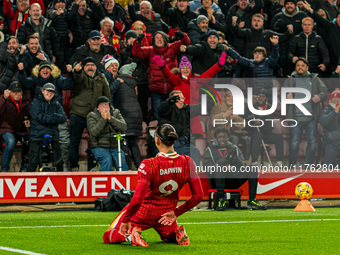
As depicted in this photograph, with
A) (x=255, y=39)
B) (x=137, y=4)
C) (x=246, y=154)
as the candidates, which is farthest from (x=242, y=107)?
(x=137, y=4)

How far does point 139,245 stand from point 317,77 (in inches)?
384

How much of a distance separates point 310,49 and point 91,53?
→ 224 inches

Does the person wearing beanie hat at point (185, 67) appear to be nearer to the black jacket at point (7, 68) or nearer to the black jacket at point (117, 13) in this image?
the black jacket at point (117, 13)

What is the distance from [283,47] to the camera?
17.6m

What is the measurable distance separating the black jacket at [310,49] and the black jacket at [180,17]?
2702 mm

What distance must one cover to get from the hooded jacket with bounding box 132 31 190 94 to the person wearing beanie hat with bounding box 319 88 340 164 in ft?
11.9

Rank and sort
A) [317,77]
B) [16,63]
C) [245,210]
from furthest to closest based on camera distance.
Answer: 1. [317,77]
2. [16,63]
3. [245,210]

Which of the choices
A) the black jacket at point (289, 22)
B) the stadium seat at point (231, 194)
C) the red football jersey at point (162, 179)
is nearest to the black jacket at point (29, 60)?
the stadium seat at point (231, 194)

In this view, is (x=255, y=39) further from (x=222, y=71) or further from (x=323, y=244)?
(x=323, y=244)

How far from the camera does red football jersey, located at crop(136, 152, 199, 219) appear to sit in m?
A: 7.12

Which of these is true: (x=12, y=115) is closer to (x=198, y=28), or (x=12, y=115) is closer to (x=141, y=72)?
(x=141, y=72)

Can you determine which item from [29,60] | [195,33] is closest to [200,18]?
[195,33]

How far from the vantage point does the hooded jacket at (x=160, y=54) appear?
1520cm

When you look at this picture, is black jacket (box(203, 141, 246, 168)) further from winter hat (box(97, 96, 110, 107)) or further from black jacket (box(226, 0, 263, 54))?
black jacket (box(226, 0, 263, 54))
